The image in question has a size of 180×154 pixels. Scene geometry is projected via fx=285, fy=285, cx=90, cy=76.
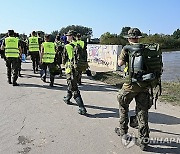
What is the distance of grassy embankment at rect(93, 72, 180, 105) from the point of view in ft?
26.8

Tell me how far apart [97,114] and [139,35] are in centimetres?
266

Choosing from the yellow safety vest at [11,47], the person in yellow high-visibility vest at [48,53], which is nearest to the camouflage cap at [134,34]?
the person in yellow high-visibility vest at [48,53]

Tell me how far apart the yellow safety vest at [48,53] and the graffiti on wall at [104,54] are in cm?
514

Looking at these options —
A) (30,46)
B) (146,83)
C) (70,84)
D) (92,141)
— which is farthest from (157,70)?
(30,46)

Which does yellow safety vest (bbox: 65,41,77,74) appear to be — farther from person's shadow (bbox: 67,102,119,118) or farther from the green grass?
the green grass

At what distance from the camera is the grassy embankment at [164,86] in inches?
321

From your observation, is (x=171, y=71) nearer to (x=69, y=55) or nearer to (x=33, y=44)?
(x=33, y=44)

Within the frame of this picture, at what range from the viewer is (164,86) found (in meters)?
9.94

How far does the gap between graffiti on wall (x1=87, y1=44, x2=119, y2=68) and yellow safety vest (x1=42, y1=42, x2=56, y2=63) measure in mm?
5136

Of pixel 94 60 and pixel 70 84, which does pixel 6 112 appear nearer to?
pixel 70 84

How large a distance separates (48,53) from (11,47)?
132cm

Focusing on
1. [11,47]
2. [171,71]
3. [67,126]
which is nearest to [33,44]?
[11,47]

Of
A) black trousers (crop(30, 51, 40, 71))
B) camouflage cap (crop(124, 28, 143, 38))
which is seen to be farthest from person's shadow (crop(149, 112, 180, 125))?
black trousers (crop(30, 51, 40, 71))

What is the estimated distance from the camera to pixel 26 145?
4.78 metres
